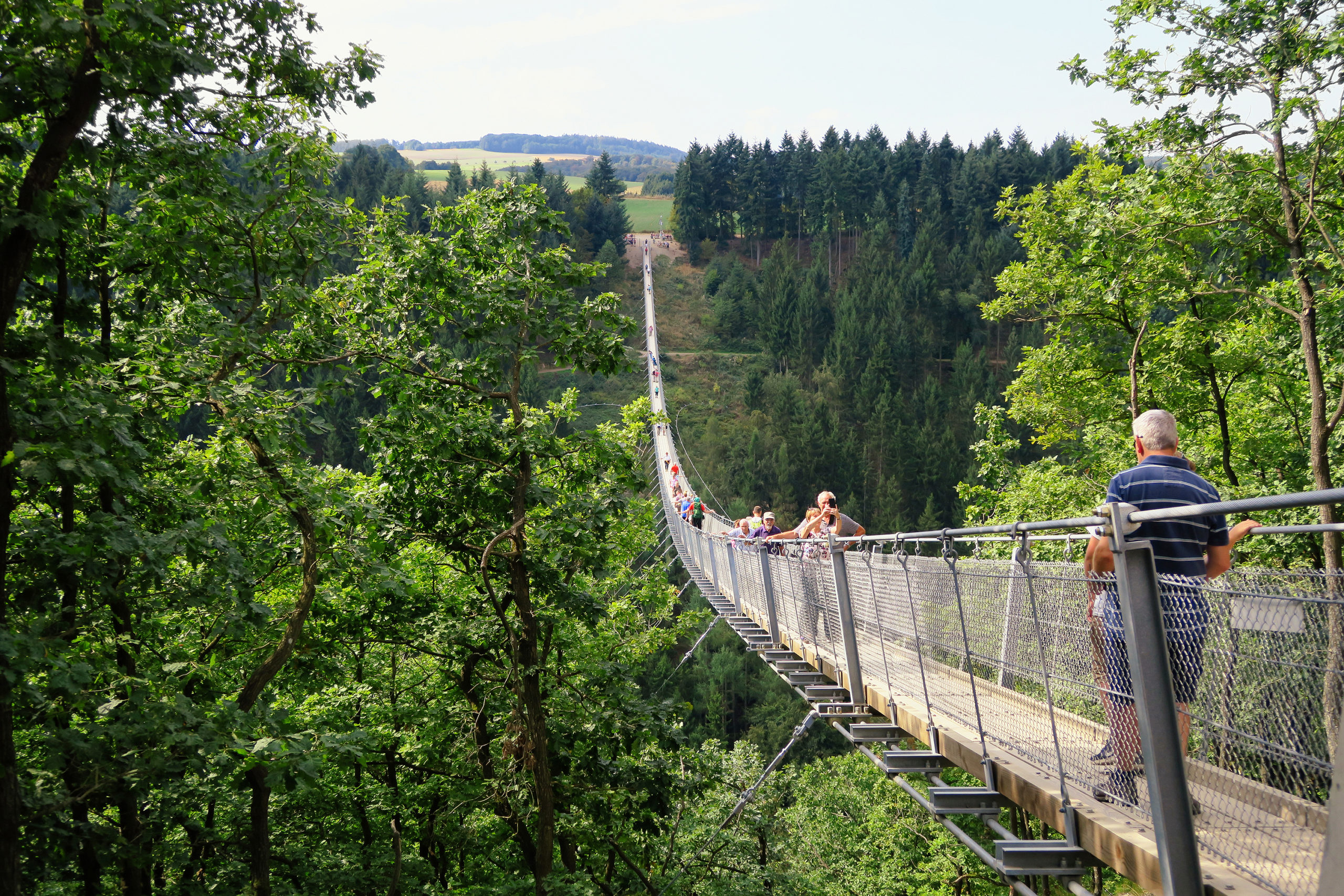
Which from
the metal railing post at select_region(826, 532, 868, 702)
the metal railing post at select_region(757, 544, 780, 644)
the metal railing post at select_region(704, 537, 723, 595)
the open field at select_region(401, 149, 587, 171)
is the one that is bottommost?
the metal railing post at select_region(704, 537, 723, 595)

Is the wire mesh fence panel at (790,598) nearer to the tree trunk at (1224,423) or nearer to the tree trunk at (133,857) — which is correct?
the tree trunk at (133,857)

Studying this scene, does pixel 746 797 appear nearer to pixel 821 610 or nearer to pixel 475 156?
pixel 821 610

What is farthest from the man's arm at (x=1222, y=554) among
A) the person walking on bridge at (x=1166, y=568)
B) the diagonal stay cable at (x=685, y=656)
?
the diagonal stay cable at (x=685, y=656)

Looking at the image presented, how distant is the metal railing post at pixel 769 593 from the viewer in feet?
21.3

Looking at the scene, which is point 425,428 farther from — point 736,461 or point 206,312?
point 736,461

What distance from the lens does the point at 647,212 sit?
105 meters

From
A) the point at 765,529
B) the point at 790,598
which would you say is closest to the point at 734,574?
the point at 765,529

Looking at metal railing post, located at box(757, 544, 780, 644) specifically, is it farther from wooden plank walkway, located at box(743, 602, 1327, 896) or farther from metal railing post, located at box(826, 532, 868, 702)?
wooden plank walkway, located at box(743, 602, 1327, 896)

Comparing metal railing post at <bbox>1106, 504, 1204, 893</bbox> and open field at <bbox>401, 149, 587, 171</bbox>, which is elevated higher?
open field at <bbox>401, 149, 587, 171</bbox>

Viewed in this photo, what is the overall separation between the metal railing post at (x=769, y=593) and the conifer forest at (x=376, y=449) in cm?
82

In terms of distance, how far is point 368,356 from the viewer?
4891 mm

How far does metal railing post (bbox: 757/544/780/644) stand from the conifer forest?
82 centimetres

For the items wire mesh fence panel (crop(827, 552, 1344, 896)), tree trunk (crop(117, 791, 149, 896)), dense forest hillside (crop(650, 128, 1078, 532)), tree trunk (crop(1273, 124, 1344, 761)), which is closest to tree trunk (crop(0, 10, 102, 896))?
tree trunk (crop(117, 791, 149, 896))

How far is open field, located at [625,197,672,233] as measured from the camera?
315ft
